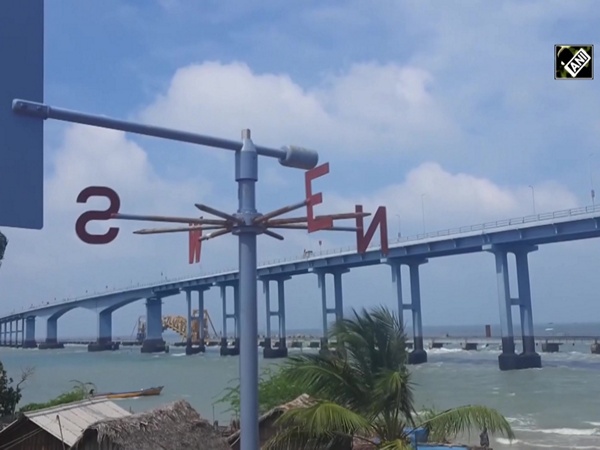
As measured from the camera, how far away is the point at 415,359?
56.9m

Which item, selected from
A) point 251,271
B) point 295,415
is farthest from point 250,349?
point 295,415

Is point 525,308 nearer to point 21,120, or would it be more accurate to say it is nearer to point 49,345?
point 21,120

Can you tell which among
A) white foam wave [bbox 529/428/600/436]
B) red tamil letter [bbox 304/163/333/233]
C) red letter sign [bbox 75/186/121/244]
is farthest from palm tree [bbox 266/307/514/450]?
white foam wave [bbox 529/428/600/436]

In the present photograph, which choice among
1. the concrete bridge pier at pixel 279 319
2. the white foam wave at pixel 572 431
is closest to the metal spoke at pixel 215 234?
the white foam wave at pixel 572 431

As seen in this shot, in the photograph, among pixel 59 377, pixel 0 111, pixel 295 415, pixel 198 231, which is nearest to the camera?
pixel 0 111

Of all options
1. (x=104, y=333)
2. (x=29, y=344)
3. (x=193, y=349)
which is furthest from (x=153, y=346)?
(x=29, y=344)

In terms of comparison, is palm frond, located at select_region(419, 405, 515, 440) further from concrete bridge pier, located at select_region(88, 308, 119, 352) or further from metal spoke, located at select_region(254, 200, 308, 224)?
Result: concrete bridge pier, located at select_region(88, 308, 119, 352)

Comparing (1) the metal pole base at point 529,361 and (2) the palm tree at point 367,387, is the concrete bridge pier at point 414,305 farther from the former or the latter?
(2) the palm tree at point 367,387

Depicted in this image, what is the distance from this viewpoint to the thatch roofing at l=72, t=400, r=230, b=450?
984cm

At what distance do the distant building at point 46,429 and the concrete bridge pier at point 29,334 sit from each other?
9748 cm

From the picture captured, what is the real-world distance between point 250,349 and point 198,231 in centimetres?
97

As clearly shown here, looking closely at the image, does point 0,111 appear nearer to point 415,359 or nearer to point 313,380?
point 313,380

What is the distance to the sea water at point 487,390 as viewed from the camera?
24.2m

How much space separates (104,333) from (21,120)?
9146 cm
